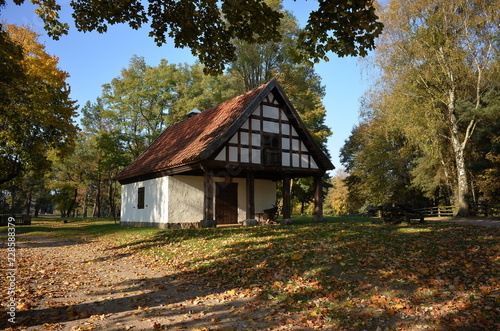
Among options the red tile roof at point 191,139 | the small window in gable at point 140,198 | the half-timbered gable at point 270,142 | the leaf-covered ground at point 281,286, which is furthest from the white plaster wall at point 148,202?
the leaf-covered ground at point 281,286

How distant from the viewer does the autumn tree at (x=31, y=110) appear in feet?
56.4

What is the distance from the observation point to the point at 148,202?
1970 centimetres

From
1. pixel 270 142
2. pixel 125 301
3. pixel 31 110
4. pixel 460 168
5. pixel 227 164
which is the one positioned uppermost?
pixel 31 110

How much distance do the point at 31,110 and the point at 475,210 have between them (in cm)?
3090

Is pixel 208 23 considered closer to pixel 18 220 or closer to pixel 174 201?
pixel 174 201

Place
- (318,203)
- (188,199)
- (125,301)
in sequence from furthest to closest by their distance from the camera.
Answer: (318,203)
(188,199)
(125,301)

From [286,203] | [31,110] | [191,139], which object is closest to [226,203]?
[286,203]

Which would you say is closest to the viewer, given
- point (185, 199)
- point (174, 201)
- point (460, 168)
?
point (174, 201)

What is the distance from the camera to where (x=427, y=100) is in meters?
24.5

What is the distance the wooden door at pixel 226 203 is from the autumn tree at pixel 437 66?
14.0 meters

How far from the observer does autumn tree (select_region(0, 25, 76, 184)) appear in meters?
17.2

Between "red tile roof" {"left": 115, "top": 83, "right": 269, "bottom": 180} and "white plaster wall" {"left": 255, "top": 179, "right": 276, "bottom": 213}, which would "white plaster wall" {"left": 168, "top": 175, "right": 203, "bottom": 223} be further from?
"white plaster wall" {"left": 255, "top": 179, "right": 276, "bottom": 213}

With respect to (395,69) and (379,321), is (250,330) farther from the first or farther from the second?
(395,69)

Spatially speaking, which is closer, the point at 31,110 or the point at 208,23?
the point at 208,23
